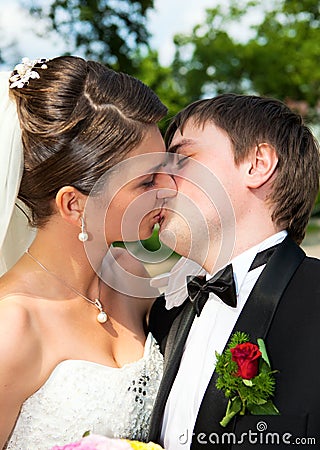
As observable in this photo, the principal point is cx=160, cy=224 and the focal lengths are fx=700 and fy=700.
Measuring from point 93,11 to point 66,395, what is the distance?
1641 cm

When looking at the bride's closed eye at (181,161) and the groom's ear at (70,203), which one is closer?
the groom's ear at (70,203)

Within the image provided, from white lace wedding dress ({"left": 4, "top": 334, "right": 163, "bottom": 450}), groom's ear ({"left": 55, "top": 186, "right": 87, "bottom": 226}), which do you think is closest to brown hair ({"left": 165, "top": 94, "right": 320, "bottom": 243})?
groom's ear ({"left": 55, "top": 186, "right": 87, "bottom": 226})

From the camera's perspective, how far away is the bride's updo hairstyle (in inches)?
129

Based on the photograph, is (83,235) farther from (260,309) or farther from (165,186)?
(260,309)

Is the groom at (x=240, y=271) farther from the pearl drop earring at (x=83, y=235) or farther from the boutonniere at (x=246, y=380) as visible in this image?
the pearl drop earring at (x=83, y=235)

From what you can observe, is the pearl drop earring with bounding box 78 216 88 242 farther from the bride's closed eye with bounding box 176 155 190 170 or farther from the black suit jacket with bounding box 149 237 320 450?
Answer: the black suit jacket with bounding box 149 237 320 450

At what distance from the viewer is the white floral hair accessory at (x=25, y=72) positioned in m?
3.38

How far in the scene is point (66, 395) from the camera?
3.24 metres

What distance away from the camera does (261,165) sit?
11.8 feet

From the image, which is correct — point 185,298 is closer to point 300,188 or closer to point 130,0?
point 300,188

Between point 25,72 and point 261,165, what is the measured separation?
1276 millimetres

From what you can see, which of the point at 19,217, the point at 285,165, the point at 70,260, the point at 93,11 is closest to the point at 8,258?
the point at 19,217

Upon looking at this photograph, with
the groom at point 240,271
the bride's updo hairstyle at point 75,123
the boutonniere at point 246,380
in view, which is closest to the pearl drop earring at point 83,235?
the bride's updo hairstyle at point 75,123

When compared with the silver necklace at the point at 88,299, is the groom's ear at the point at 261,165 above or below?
above
